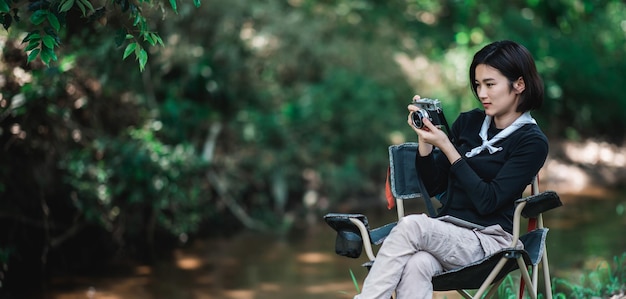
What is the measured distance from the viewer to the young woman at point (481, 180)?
2439mm

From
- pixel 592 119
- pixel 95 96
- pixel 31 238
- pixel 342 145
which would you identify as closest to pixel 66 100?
pixel 95 96

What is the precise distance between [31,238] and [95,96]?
1136 mm

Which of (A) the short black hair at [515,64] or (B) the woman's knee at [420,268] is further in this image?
(A) the short black hair at [515,64]

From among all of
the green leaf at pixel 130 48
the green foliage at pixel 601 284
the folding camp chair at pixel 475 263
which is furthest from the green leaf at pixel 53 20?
the green foliage at pixel 601 284

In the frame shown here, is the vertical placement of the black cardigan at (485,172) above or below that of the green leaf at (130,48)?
below

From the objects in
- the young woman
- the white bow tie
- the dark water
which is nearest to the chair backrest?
the young woman

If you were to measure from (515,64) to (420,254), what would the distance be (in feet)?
2.46

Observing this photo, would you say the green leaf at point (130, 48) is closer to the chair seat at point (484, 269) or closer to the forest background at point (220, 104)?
the forest background at point (220, 104)

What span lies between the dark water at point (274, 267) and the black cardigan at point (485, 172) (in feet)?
5.93

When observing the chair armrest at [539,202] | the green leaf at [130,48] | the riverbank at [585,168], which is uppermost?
the riverbank at [585,168]

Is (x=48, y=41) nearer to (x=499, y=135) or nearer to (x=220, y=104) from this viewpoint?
(x=499, y=135)

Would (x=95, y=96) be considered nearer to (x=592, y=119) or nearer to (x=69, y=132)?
(x=69, y=132)

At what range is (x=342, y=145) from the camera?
738 centimetres

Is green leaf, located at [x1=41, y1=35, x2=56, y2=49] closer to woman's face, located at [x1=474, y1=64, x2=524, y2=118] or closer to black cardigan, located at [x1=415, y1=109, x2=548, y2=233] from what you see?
black cardigan, located at [x1=415, y1=109, x2=548, y2=233]
